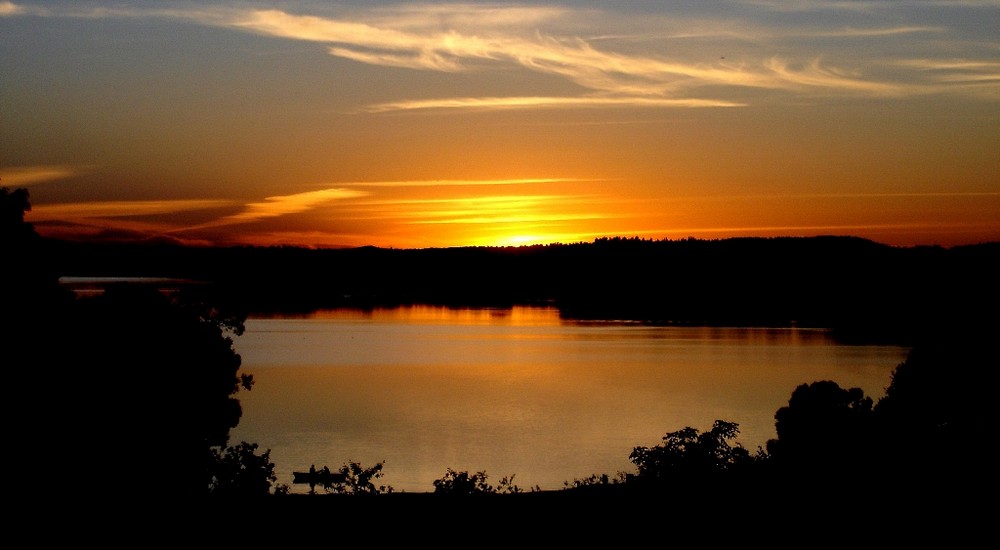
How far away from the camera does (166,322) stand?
74.0 feet

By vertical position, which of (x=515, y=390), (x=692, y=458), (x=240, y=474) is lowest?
(x=515, y=390)

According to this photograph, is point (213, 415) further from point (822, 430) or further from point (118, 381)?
point (822, 430)

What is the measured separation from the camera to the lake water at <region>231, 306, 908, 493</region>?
157ft

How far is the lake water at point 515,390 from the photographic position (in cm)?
4794

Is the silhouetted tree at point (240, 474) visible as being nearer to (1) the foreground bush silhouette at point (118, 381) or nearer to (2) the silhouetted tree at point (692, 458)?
(1) the foreground bush silhouette at point (118, 381)

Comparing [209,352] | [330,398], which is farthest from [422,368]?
[209,352]

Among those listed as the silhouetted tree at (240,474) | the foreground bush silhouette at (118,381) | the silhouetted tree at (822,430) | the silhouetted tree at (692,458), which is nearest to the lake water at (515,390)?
the silhouetted tree at (240,474)

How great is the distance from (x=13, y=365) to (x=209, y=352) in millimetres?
6567

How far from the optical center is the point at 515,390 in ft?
236

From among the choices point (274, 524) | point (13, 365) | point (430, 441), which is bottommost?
point (430, 441)

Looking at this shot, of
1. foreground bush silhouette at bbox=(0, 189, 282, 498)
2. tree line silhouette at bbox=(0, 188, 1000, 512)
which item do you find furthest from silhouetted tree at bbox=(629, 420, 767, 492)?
foreground bush silhouette at bbox=(0, 189, 282, 498)

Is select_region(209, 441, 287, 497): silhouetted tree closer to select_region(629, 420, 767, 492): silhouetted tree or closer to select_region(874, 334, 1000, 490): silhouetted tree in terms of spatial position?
select_region(629, 420, 767, 492): silhouetted tree

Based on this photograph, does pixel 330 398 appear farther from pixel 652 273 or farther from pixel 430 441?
pixel 652 273

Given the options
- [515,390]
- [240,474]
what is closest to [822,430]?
[240,474]
